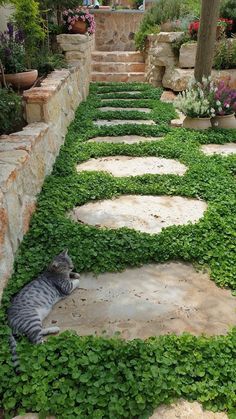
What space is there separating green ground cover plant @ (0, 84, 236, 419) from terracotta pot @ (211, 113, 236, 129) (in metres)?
1.16

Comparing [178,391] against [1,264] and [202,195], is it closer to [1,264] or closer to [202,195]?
[1,264]

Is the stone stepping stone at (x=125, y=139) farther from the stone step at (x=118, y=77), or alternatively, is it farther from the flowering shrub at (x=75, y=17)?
the stone step at (x=118, y=77)

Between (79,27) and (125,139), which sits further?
(79,27)

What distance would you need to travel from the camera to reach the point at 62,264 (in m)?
2.76

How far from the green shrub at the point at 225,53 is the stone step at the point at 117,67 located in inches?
165

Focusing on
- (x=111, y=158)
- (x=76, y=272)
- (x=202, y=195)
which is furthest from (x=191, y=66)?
(x=76, y=272)

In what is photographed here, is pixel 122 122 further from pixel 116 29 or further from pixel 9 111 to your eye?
pixel 116 29

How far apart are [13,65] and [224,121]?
3.63 metres

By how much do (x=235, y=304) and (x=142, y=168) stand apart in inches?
103

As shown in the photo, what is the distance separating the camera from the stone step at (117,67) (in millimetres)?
11727

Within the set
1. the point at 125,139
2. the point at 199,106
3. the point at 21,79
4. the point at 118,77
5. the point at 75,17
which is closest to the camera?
the point at 21,79

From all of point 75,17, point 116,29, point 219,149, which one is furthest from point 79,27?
point 116,29

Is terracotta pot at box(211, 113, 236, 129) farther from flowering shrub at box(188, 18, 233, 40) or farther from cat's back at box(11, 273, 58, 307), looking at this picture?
Answer: cat's back at box(11, 273, 58, 307)

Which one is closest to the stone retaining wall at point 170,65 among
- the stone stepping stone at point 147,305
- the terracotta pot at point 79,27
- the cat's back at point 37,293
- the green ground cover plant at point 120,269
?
the terracotta pot at point 79,27
